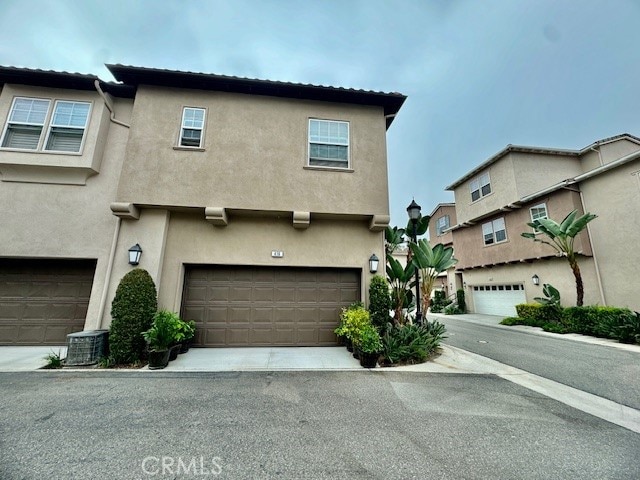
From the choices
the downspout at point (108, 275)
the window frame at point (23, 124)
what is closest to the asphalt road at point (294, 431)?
the downspout at point (108, 275)

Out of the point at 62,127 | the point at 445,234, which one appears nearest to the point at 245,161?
the point at 62,127

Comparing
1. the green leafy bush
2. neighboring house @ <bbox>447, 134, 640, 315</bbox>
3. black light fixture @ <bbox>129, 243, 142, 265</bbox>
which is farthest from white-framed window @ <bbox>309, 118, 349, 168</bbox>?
neighboring house @ <bbox>447, 134, 640, 315</bbox>

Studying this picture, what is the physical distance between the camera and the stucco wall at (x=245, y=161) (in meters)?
7.14

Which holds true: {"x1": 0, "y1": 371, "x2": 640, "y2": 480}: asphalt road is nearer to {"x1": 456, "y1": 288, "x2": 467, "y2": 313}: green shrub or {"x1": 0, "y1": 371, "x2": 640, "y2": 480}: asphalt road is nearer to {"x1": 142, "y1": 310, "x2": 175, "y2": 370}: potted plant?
{"x1": 142, "y1": 310, "x2": 175, "y2": 370}: potted plant

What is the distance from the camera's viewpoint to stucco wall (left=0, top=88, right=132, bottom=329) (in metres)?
6.93

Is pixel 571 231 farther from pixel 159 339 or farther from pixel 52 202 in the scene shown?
pixel 52 202

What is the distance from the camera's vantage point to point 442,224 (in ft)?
80.9

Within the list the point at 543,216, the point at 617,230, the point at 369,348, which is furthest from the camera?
the point at 543,216

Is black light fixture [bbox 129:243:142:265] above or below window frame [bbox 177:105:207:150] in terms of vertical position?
below

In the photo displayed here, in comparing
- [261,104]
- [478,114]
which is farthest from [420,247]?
[478,114]

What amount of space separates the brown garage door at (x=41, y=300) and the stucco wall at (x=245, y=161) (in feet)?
10.1

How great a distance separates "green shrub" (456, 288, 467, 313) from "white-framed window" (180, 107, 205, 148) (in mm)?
20098

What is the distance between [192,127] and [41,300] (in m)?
6.50

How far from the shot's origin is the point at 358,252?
7.93 m
